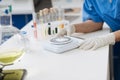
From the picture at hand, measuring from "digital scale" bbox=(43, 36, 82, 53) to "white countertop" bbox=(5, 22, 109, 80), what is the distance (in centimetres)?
3

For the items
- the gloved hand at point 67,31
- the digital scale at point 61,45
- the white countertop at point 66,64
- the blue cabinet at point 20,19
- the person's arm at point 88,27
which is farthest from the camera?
the blue cabinet at point 20,19

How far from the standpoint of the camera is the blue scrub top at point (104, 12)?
182 centimetres

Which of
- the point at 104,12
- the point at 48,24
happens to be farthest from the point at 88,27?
the point at 48,24

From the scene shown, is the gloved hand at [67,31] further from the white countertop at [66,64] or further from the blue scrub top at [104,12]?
the blue scrub top at [104,12]

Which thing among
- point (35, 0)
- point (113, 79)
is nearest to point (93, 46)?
point (113, 79)

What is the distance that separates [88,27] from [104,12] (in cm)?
19

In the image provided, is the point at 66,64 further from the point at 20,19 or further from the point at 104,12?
the point at 20,19

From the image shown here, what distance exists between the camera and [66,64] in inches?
46.8

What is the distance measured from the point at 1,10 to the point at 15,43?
0.25 m

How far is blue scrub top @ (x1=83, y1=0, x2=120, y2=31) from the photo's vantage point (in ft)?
5.97

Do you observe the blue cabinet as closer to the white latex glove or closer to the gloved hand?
the gloved hand

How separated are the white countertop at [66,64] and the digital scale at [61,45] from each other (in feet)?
0.09

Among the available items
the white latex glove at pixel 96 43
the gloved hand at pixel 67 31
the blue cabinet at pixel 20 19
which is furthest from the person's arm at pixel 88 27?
the blue cabinet at pixel 20 19

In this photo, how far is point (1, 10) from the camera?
57.7 inches
